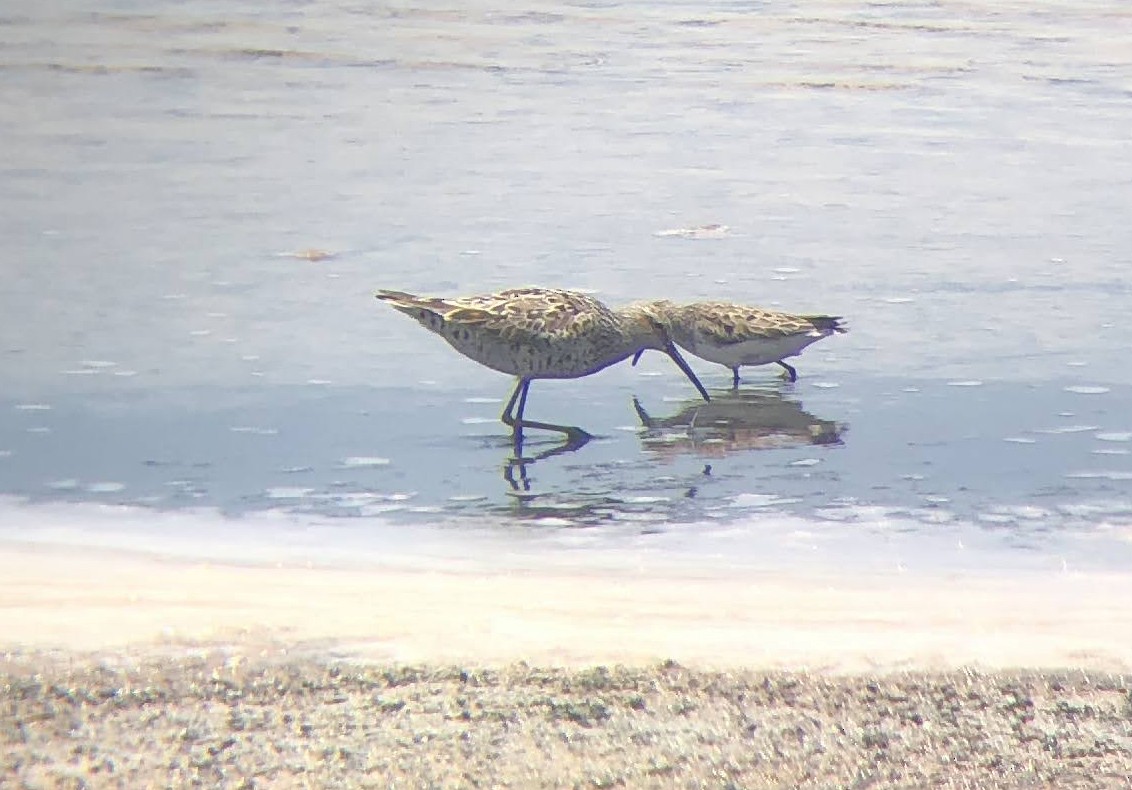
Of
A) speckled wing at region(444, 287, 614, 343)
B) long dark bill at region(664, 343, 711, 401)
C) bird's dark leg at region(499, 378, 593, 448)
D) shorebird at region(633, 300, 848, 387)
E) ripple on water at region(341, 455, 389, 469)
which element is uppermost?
speckled wing at region(444, 287, 614, 343)

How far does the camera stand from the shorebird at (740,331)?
8.10 m

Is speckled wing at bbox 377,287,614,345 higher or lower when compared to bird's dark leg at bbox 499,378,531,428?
higher

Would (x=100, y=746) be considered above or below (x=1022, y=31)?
below

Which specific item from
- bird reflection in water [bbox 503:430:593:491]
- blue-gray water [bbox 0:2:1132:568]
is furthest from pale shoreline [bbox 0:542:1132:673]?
bird reflection in water [bbox 503:430:593:491]

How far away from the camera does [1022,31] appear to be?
1762 cm

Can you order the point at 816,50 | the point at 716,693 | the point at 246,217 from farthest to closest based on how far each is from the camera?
the point at 816,50 → the point at 246,217 → the point at 716,693

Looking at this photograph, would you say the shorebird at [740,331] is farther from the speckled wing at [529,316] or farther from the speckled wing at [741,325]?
the speckled wing at [529,316]

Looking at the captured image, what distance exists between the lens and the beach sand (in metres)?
4.10

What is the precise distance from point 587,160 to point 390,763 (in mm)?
8980

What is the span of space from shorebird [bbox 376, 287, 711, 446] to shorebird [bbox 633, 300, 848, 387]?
39 cm

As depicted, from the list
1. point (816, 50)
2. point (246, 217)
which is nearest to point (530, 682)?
point (246, 217)

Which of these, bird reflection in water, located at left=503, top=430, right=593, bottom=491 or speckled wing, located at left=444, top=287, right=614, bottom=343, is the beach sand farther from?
speckled wing, located at left=444, top=287, right=614, bottom=343

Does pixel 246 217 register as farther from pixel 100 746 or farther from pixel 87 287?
pixel 100 746

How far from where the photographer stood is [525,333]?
762cm
